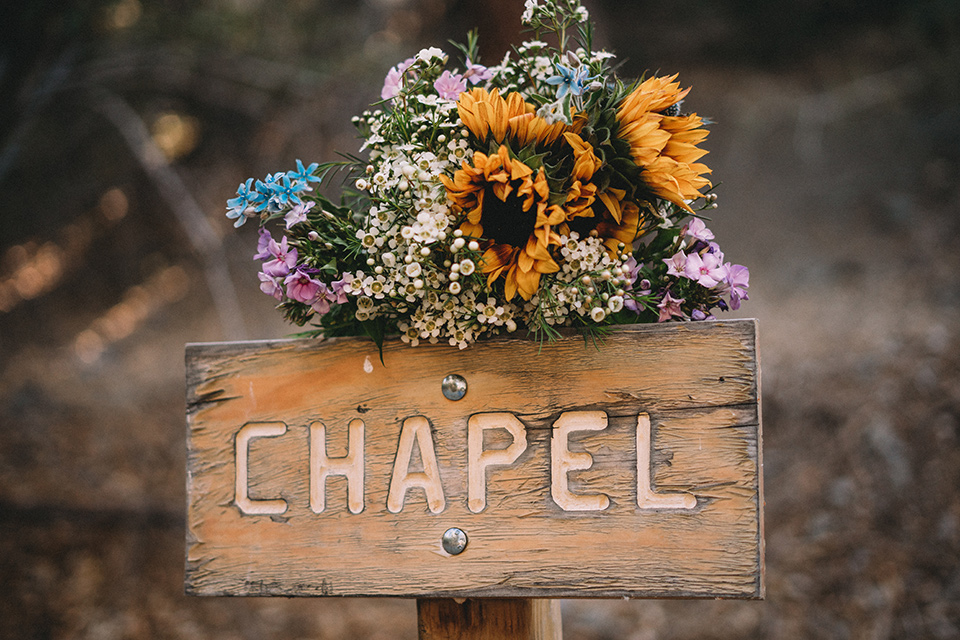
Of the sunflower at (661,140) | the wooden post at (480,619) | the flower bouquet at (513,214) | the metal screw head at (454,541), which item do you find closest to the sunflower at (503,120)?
the flower bouquet at (513,214)

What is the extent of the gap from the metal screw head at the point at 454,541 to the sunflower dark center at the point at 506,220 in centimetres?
48

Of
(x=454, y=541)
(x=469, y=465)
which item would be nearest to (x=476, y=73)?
(x=469, y=465)

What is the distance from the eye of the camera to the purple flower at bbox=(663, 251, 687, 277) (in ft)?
3.32

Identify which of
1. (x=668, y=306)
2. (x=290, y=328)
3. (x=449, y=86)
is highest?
(x=290, y=328)

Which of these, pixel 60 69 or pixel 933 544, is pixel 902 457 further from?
pixel 60 69

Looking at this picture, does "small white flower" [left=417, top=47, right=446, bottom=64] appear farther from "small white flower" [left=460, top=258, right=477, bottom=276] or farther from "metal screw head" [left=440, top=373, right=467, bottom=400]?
"metal screw head" [left=440, top=373, right=467, bottom=400]

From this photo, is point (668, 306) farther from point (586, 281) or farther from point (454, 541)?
point (454, 541)

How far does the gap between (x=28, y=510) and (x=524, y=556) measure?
11.6 feet

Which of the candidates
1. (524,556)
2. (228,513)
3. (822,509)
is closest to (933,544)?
(822,509)

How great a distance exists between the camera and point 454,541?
105cm

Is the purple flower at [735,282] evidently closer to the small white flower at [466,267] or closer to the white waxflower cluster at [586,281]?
the white waxflower cluster at [586,281]

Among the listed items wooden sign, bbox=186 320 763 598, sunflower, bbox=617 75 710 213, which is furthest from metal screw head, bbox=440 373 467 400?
sunflower, bbox=617 75 710 213

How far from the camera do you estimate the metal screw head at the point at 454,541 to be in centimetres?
105

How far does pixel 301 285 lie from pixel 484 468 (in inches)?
16.7
